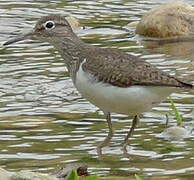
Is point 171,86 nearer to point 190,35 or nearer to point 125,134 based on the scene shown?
point 125,134

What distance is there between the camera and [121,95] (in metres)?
8.79

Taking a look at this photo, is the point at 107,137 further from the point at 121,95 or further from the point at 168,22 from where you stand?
the point at 168,22

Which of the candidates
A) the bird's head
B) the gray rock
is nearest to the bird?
the bird's head

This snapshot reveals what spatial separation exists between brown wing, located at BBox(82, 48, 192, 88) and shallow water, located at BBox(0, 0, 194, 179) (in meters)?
0.57

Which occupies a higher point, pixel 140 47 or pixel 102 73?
pixel 102 73

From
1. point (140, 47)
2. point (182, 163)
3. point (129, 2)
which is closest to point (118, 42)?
point (140, 47)

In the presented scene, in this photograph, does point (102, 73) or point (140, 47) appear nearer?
point (102, 73)

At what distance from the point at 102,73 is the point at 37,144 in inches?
32.9

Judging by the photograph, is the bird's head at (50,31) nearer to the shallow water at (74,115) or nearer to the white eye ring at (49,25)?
the white eye ring at (49,25)

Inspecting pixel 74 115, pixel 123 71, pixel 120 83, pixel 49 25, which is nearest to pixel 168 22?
pixel 49 25

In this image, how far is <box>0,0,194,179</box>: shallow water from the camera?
8414 millimetres

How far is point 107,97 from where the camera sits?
8805 millimetres

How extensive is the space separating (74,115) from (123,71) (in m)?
1.14

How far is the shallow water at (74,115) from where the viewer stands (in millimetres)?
8414
